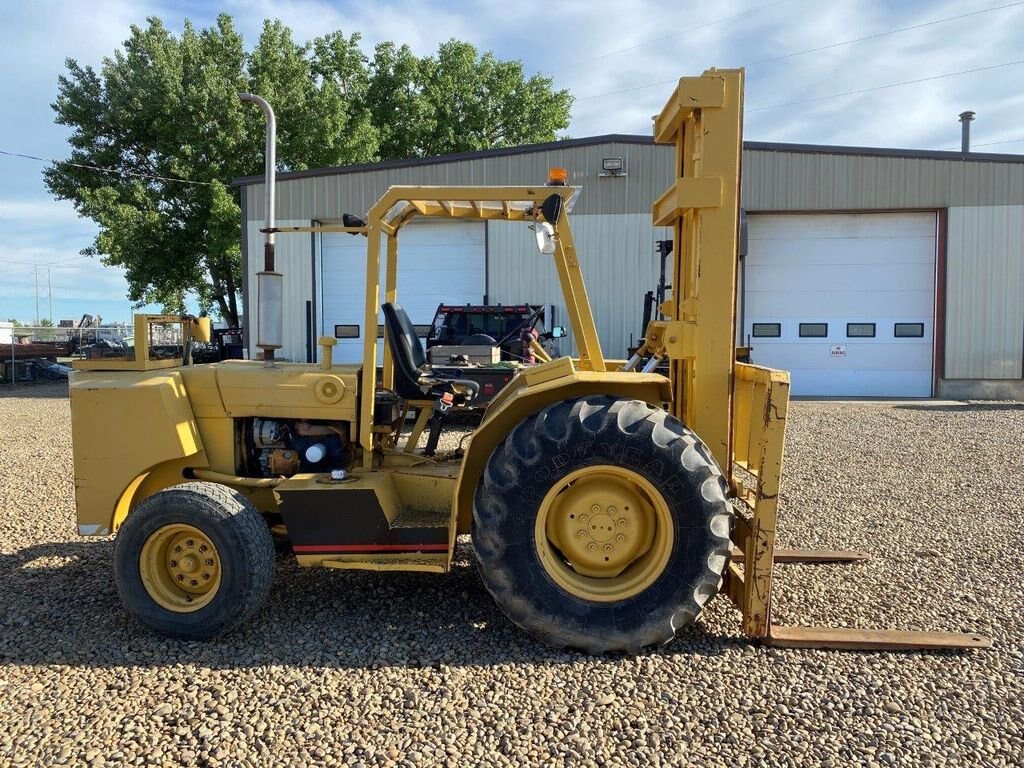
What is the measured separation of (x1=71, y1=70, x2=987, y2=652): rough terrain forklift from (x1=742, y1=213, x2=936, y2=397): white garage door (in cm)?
1302

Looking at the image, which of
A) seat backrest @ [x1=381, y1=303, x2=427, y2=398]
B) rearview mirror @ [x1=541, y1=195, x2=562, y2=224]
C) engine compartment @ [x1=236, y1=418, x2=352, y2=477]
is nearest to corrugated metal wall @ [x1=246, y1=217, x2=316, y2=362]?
engine compartment @ [x1=236, y1=418, x2=352, y2=477]

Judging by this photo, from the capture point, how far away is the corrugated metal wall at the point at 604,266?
1666 cm

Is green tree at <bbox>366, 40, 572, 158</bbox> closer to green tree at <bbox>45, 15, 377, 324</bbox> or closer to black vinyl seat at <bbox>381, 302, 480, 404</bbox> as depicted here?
green tree at <bbox>45, 15, 377, 324</bbox>

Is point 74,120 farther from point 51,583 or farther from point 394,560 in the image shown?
point 394,560

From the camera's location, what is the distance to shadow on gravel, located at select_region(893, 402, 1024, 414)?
13922mm

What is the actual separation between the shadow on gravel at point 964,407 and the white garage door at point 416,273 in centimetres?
957

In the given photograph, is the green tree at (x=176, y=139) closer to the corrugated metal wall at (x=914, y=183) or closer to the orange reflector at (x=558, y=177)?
the corrugated metal wall at (x=914, y=183)

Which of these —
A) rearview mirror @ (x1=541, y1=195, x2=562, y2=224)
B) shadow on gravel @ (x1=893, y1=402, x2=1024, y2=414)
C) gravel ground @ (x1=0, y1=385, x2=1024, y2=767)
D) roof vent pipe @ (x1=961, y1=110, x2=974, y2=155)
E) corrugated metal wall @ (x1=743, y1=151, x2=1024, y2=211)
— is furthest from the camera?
roof vent pipe @ (x1=961, y1=110, x2=974, y2=155)

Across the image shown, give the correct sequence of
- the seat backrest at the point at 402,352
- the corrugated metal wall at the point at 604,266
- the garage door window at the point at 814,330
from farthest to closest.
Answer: the corrugated metal wall at the point at 604,266 → the garage door window at the point at 814,330 → the seat backrest at the point at 402,352

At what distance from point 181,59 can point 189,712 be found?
25.2 metres

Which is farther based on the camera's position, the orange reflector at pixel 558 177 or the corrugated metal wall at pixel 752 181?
the corrugated metal wall at pixel 752 181

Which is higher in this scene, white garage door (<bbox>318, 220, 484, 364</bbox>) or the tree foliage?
the tree foliage

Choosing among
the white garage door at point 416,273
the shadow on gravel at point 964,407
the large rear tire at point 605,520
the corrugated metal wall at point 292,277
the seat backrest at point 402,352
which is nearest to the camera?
the large rear tire at point 605,520

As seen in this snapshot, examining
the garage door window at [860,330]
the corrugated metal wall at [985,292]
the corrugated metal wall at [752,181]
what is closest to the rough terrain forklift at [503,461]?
the corrugated metal wall at [752,181]
